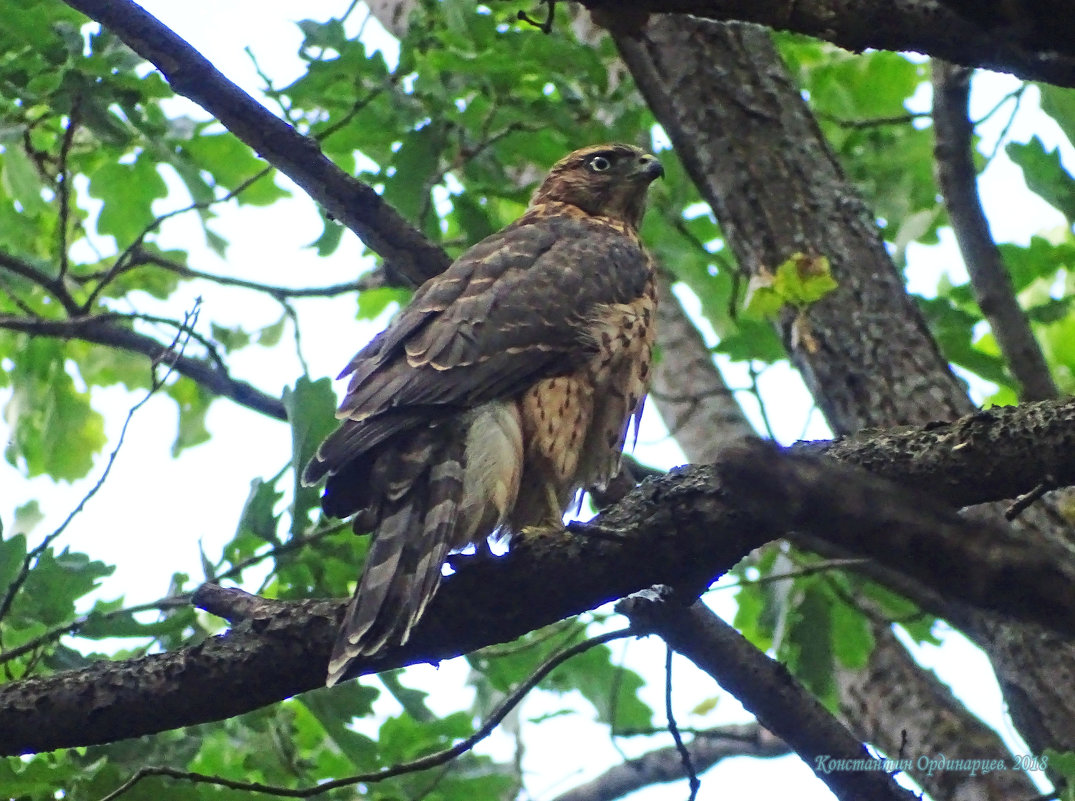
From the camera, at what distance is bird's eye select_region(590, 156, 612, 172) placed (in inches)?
215

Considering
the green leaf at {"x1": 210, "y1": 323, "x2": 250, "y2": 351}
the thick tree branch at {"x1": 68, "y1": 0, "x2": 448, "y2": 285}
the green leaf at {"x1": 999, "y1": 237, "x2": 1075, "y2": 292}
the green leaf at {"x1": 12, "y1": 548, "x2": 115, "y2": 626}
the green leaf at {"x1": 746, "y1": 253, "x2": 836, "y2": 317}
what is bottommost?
the green leaf at {"x1": 12, "y1": 548, "x2": 115, "y2": 626}

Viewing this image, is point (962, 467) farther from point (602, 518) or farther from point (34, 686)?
point (34, 686)

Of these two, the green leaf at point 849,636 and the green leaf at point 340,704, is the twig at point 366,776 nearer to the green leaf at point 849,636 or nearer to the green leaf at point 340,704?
the green leaf at point 340,704

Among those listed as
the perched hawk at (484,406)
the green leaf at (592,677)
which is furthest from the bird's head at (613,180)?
the green leaf at (592,677)

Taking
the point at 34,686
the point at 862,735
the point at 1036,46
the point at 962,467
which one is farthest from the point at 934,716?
the point at 34,686

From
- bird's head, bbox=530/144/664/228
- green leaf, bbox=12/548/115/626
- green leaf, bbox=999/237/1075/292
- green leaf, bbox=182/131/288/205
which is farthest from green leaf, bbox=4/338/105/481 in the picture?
green leaf, bbox=999/237/1075/292

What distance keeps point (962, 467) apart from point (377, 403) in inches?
65.7

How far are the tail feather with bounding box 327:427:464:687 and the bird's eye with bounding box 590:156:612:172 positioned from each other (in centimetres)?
220

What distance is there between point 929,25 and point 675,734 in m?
1.93

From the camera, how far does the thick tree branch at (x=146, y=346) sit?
183 inches

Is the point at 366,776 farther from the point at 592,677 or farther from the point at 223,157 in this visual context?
the point at 223,157

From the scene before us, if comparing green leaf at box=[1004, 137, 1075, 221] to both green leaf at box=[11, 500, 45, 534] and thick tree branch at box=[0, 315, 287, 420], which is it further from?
green leaf at box=[11, 500, 45, 534]

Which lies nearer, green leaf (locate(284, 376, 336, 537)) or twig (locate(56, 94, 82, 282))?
green leaf (locate(284, 376, 336, 537))

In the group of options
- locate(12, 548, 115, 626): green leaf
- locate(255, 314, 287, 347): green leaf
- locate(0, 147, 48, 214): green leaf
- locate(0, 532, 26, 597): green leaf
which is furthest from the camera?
locate(255, 314, 287, 347): green leaf
